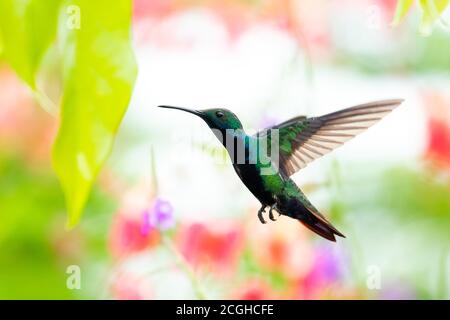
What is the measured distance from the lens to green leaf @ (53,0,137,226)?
31 cm

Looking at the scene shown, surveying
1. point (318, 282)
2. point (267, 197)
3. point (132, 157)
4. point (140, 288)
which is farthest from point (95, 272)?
point (267, 197)

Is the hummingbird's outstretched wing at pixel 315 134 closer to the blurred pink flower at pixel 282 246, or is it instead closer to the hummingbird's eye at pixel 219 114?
the hummingbird's eye at pixel 219 114

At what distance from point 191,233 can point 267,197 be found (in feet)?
1.43

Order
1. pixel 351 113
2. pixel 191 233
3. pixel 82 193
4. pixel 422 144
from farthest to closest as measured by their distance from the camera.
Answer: pixel 422 144 → pixel 191 233 → pixel 351 113 → pixel 82 193

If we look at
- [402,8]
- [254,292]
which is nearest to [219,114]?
[402,8]

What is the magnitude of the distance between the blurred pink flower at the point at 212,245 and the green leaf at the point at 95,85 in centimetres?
75

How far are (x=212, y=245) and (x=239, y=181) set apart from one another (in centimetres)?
10

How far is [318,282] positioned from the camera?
1.09 metres

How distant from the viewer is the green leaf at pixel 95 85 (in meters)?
0.31

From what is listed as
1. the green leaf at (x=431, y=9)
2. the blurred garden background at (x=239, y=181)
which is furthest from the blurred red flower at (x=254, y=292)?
the green leaf at (x=431, y=9)

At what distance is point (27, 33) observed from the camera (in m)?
0.32

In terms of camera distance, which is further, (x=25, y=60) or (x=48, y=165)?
(x=48, y=165)

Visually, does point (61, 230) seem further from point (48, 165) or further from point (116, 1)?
point (116, 1)

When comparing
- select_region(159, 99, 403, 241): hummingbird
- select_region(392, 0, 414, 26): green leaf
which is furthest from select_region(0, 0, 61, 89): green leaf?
select_region(159, 99, 403, 241): hummingbird
